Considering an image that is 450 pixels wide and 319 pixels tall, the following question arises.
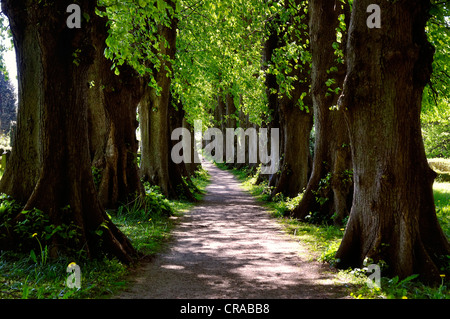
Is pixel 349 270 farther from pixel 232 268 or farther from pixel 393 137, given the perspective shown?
pixel 393 137

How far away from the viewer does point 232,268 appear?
250 inches

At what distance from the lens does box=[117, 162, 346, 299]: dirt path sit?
5.09 metres

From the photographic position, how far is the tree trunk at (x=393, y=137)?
5.41 meters

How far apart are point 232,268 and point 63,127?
337 cm

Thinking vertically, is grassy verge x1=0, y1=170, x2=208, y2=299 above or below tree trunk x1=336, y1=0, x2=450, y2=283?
below

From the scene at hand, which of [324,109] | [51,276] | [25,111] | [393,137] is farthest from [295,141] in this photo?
[51,276]

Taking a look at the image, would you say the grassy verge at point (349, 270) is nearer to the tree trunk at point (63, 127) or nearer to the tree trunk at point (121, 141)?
the tree trunk at point (63, 127)

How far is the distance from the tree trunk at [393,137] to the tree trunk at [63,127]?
13.0 ft

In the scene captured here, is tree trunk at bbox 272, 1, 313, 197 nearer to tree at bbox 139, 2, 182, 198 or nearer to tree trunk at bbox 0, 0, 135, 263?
tree at bbox 139, 2, 182, 198

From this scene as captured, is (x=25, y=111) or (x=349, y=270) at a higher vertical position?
(x=25, y=111)

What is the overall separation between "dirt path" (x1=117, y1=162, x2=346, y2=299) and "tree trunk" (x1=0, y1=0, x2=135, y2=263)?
1151mm

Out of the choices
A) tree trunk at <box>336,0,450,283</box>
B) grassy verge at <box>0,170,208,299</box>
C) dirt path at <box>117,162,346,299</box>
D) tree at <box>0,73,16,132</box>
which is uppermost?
tree at <box>0,73,16,132</box>

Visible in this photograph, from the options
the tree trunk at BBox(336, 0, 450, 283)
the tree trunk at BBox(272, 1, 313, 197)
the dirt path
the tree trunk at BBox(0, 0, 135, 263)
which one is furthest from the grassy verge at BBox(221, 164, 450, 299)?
the tree trunk at BBox(0, 0, 135, 263)

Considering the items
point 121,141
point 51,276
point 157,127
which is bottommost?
point 51,276
